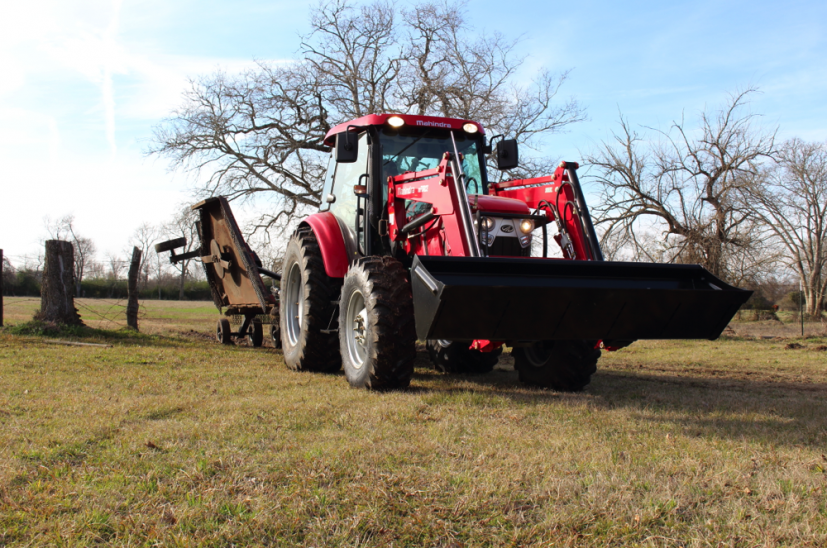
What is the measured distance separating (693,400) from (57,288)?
947 cm

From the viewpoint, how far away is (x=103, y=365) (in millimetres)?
7082

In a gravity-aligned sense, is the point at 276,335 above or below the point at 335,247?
below

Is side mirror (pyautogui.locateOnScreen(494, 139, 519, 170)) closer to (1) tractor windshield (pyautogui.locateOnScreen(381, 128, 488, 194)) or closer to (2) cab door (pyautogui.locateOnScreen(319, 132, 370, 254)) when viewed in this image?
(1) tractor windshield (pyautogui.locateOnScreen(381, 128, 488, 194))

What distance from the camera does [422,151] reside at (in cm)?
695

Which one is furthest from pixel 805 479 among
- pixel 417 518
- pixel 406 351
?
pixel 406 351

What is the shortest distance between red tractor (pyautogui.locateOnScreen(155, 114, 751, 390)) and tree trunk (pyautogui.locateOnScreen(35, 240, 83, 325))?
14.5 ft

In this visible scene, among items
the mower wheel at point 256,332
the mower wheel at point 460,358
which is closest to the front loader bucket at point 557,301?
the mower wheel at point 460,358

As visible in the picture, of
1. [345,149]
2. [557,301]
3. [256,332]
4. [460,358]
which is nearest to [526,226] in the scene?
[557,301]

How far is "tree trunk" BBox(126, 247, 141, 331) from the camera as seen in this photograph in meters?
12.6

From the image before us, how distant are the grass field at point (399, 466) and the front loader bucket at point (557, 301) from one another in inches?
24.0

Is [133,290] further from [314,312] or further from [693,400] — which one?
[693,400]

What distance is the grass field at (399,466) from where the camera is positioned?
262 centimetres

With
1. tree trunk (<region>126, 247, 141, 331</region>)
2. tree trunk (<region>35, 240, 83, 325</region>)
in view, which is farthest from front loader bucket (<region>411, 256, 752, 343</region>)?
tree trunk (<region>126, 247, 141, 331</region>)

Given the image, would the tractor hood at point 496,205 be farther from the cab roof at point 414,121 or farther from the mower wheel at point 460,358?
the mower wheel at point 460,358
